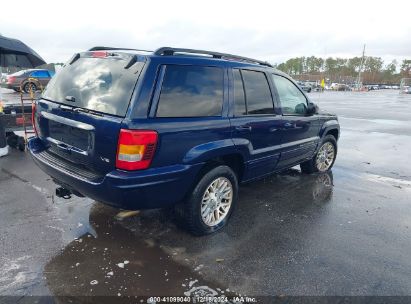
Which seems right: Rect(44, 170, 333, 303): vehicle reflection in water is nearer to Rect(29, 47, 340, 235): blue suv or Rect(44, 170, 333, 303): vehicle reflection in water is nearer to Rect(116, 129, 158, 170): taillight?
Rect(29, 47, 340, 235): blue suv

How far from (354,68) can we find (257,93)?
317 feet

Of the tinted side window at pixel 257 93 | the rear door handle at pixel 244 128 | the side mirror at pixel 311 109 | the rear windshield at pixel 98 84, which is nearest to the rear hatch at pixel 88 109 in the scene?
the rear windshield at pixel 98 84

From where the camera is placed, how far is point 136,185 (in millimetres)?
2977

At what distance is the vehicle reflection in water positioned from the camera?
2.83 m

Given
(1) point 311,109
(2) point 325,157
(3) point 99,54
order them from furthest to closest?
(2) point 325,157 → (1) point 311,109 → (3) point 99,54

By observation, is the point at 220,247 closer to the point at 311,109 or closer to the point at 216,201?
the point at 216,201

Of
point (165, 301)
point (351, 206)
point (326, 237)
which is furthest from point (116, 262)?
point (351, 206)

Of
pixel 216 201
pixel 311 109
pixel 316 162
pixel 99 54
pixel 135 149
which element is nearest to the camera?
pixel 135 149

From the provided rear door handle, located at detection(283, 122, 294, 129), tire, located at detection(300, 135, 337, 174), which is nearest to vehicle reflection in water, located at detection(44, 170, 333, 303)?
rear door handle, located at detection(283, 122, 294, 129)

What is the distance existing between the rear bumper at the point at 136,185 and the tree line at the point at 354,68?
89660mm

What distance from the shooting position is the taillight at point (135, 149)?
2.89 m

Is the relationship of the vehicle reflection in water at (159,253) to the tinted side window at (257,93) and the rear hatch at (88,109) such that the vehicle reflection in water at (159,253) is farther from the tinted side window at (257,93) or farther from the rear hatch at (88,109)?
the tinted side window at (257,93)

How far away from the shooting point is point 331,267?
3.22 metres

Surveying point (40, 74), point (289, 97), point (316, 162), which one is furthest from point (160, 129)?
point (40, 74)
